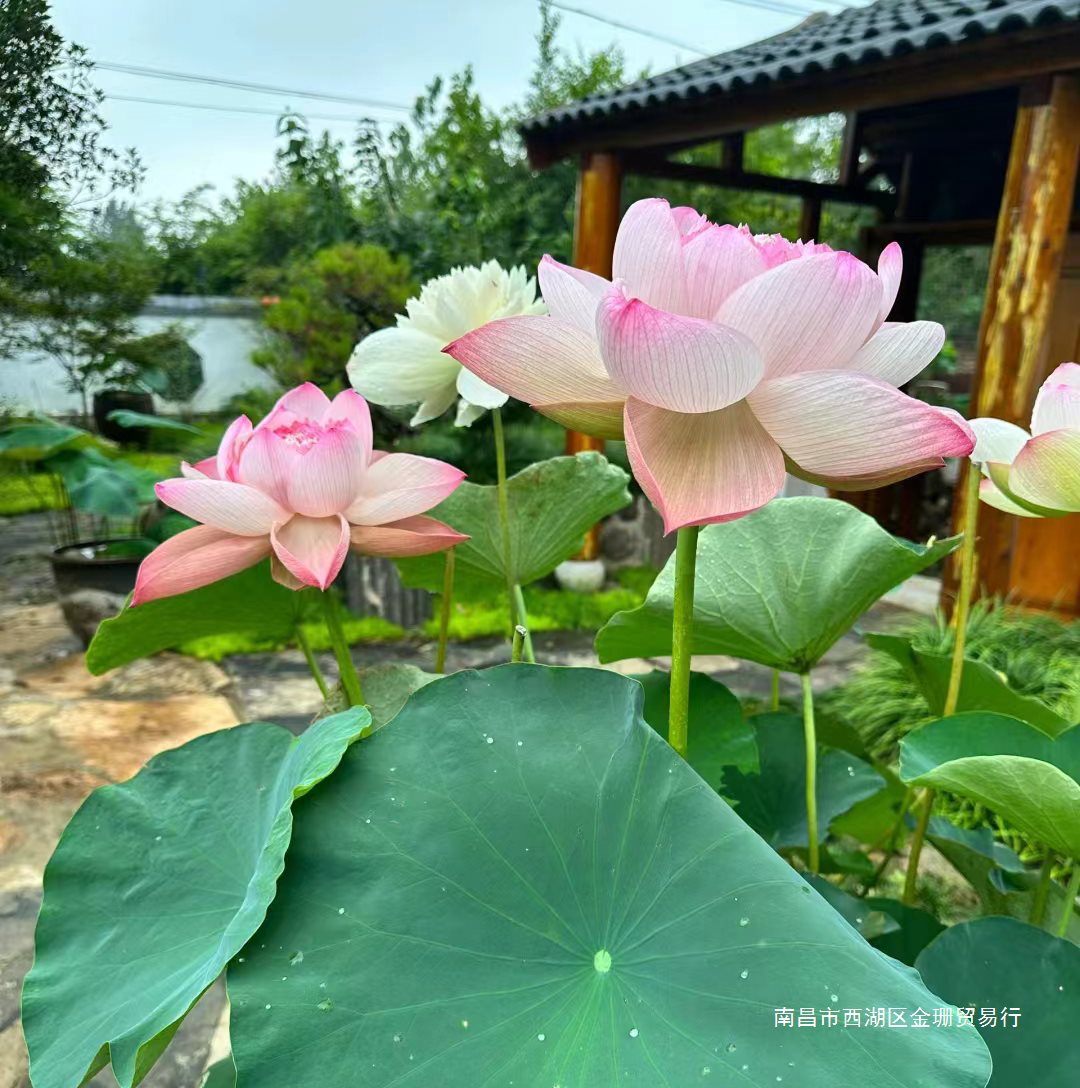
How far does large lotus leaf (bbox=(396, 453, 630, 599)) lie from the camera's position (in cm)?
71

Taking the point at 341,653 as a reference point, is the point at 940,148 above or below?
above

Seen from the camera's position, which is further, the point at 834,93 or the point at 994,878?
the point at 834,93

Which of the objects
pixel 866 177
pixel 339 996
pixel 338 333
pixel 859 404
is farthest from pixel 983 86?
pixel 339 996

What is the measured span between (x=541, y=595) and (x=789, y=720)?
3.44 metres

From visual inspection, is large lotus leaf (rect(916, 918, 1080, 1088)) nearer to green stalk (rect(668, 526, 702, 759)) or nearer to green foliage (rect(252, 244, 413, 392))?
green stalk (rect(668, 526, 702, 759))

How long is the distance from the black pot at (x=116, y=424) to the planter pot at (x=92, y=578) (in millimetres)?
1744

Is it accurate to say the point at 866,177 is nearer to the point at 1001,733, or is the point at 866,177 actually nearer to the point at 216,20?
the point at 216,20

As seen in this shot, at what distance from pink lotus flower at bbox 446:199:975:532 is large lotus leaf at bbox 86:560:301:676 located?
313mm

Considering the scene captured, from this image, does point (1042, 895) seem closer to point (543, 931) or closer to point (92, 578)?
point (543, 931)

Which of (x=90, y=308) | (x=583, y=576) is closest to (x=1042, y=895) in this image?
(x=583, y=576)

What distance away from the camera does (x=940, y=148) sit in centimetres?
461

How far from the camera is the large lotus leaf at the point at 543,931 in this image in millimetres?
351

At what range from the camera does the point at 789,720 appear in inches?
26.5

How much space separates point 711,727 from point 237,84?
5.07 metres
